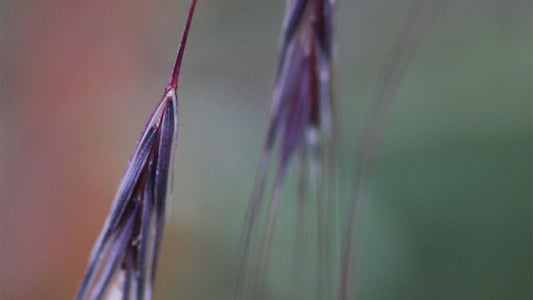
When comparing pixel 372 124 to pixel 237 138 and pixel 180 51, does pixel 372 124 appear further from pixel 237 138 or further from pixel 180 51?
pixel 237 138

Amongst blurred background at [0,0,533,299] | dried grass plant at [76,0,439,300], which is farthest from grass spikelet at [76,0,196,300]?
blurred background at [0,0,533,299]

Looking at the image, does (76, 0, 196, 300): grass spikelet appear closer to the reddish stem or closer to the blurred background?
the reddish stem

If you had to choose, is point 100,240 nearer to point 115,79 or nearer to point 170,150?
point 170,150

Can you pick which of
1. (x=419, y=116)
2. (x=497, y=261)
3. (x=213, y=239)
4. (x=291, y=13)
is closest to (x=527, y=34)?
(x=419, y=116)

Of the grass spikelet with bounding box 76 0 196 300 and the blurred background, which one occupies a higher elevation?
the blurred background

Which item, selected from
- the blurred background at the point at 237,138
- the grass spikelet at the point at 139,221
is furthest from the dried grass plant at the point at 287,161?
the blurred background at the point at 237,138
